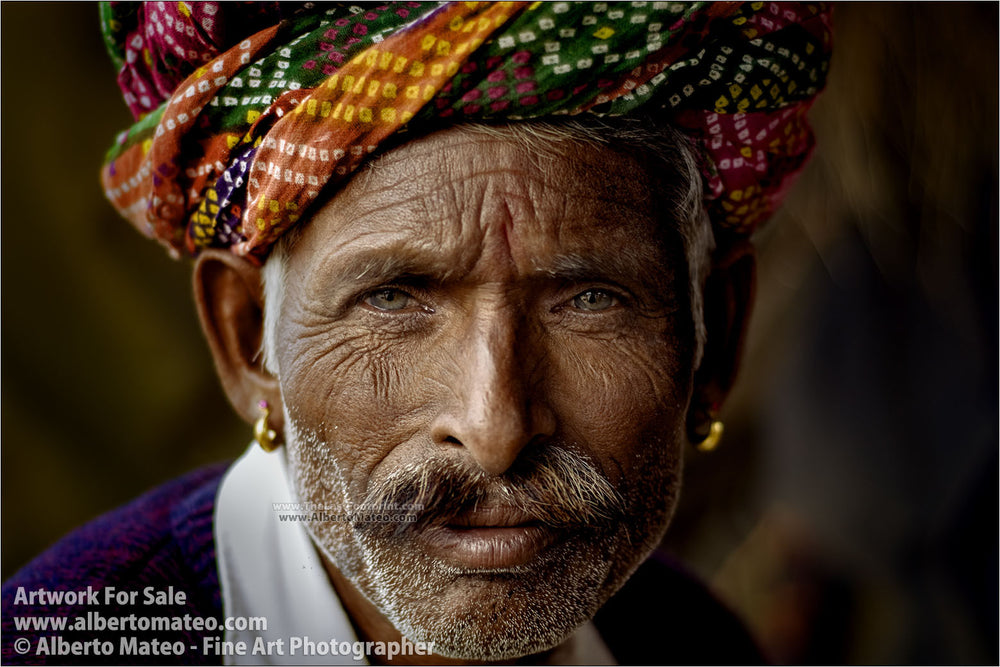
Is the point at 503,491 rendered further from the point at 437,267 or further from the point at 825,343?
the point at 825,343

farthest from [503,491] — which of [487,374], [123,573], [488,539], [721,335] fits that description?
[123,573]

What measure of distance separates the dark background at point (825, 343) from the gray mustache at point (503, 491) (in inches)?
76.3

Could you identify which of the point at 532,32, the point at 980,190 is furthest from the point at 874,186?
the point at 532,32

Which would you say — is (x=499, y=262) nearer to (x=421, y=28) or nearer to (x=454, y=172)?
(x=454, y=172)

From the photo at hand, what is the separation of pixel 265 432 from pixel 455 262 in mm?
621

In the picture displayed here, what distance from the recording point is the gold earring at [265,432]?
5.84 feet

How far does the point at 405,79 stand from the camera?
56.8 inches

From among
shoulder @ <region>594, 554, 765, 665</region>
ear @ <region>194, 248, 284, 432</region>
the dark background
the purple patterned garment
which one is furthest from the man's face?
the dark background

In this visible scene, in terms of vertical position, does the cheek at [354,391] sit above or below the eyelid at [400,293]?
below

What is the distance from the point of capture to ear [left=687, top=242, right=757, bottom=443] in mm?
1898

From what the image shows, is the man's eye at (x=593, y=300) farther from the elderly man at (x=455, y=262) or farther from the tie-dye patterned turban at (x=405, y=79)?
the tie-dye patterned turban at (x=405, y=79)

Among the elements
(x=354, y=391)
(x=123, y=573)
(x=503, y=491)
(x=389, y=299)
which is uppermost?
(x=389, y=299)

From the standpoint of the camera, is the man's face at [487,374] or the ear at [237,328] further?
the ear at [237,328]

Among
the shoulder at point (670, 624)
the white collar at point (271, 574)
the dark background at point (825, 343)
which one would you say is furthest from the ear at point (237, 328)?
the dark background at point (825, 343)
